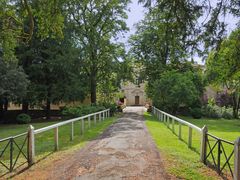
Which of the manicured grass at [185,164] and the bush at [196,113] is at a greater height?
the bush at [196,113]

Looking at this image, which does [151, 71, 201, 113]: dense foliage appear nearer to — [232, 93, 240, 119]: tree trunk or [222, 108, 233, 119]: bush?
[222, 108, 233, 119]: bush

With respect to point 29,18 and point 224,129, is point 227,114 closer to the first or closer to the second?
point 224,129

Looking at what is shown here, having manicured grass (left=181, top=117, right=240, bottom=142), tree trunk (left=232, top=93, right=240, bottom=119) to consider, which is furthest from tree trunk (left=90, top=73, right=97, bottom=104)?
tree trunk (left=232, top=93, right=240, bottom=119)

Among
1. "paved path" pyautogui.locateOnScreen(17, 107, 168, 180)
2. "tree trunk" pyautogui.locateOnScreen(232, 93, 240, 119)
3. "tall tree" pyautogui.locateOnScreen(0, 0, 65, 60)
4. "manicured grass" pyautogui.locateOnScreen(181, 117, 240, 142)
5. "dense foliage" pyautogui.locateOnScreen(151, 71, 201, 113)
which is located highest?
"tall tree" pyautogui.locateOnScreen(0, 0, 65, 60)

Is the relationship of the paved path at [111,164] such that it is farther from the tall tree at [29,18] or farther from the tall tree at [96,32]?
the tall tree at [96,32]

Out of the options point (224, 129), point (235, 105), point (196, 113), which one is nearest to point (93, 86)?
point (196, 113)

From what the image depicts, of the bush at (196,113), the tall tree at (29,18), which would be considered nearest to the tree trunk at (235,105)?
the bush at (196,113)

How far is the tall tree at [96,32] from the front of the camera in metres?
37.6

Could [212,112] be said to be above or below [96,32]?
below

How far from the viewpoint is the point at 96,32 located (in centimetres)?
3872

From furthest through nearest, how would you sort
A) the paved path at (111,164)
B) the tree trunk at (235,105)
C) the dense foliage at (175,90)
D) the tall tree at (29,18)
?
the tree trunk at (235,105), the dense foliage at (175,90), the tall tree at (29,18), the paved path at (111,164)

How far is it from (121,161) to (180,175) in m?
1.74

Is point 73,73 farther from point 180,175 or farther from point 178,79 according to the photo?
point 180,175

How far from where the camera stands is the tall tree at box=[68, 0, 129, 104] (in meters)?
37.6
